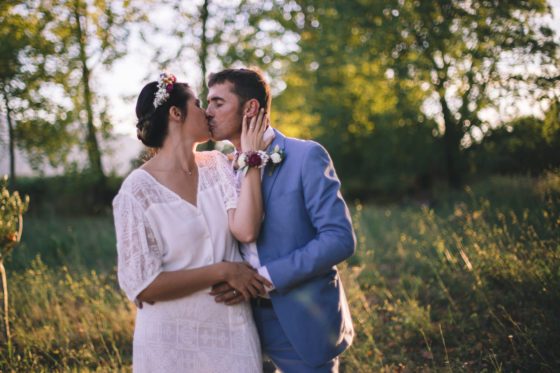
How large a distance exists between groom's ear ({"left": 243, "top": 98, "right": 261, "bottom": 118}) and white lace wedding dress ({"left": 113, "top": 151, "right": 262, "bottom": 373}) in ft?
2.48

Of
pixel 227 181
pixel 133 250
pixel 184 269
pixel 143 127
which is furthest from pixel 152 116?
pixel 184 269

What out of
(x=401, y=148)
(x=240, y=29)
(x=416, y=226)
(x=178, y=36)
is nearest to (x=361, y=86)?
(x=401, y=148)

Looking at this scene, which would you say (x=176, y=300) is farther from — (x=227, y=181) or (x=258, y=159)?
(x=258, y=159)

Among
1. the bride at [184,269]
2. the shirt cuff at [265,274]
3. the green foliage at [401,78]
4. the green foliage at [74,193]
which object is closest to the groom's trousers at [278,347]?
the bride at [184,269]

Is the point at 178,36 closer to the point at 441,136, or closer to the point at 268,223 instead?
the point at 441,136

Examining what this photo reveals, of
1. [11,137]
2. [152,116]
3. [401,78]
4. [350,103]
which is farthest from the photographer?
[350,103]

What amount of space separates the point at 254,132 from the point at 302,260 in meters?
0.90

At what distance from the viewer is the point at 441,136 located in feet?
45.2

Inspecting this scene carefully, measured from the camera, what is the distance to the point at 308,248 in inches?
79.6

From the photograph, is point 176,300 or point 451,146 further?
point 451,146

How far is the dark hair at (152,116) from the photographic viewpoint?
7.73 ft

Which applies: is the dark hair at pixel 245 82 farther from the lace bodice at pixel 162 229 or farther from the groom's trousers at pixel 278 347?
the groom's trousers at pixel 278 347

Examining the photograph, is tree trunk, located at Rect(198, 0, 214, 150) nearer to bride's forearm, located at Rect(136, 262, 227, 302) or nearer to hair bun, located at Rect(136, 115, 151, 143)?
hair bun, located at Rect(136, 115, 151, 143)

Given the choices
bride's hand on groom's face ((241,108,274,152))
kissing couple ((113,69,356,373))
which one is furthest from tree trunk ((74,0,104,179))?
bride's hand on groom's face ((241,108,274,152))
